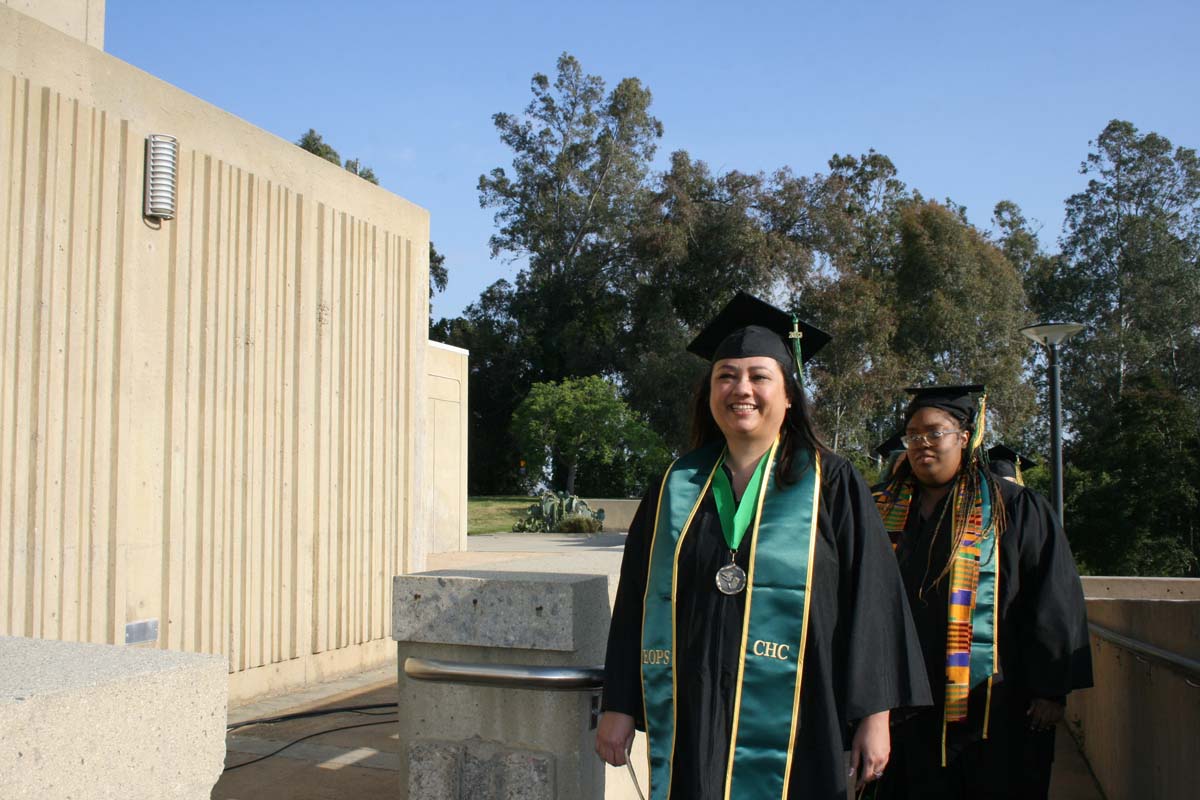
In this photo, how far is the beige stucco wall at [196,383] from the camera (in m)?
5.44

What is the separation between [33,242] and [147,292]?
30.5 inches

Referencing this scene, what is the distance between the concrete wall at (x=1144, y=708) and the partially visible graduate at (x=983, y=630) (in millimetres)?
766

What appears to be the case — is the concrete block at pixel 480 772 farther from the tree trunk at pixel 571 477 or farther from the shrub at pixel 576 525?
the tree trunk at pixel 571 477

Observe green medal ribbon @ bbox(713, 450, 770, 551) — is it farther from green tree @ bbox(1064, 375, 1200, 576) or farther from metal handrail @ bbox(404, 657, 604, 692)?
green tree @ bbox(1064, 375, 1200, 576)

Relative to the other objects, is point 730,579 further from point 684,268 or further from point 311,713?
point 684,268

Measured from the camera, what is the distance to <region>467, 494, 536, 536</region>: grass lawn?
71.7 ft

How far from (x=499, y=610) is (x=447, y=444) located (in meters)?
10.6

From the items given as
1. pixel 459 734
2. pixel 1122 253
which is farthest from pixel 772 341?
pixel 1122 253

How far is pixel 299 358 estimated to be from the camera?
7.40m

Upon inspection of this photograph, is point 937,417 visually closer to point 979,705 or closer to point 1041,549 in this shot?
point 1041,549

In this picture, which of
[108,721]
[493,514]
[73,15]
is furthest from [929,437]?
[493,514]

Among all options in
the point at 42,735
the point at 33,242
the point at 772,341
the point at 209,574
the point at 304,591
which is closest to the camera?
the point at 42,735

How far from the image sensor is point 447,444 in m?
13.4

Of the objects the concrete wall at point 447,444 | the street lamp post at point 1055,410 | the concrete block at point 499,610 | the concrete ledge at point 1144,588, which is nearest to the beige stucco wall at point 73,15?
the concrete block at point 499,610
